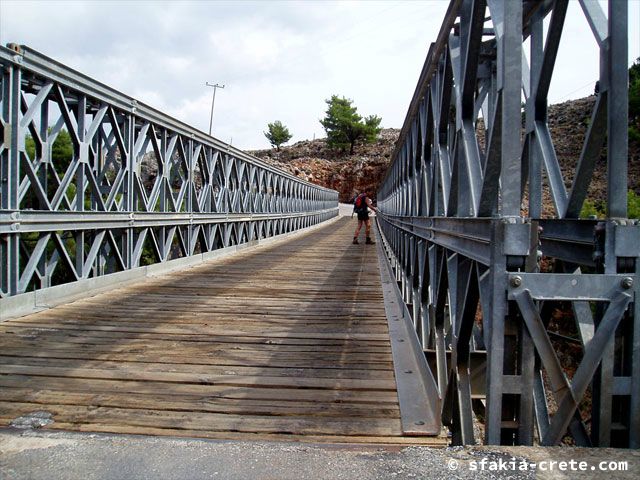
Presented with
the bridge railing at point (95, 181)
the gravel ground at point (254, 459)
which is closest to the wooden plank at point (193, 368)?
the gravel ground at point (254, 459)

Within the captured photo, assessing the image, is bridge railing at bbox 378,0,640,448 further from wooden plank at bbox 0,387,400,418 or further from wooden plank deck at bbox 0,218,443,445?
wooden plank deck at bbox 0,218,443,445

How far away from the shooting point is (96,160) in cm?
Result: 693

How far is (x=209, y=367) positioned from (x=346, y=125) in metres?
69.8

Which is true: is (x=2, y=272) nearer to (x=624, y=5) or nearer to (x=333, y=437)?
(x=333, y=437)

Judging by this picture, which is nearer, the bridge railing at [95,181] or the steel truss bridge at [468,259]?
the steel truss bridge at [468,259]

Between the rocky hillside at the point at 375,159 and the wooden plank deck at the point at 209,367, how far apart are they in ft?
35.2

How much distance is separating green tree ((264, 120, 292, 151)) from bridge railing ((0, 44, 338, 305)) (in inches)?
2904

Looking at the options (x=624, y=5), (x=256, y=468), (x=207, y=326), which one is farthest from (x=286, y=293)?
(x=624, y=5)

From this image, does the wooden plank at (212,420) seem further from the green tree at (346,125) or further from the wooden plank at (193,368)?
the green tree at (346,125)

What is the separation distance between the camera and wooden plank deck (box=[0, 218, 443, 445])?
104 inches

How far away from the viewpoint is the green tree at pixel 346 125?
70750mm

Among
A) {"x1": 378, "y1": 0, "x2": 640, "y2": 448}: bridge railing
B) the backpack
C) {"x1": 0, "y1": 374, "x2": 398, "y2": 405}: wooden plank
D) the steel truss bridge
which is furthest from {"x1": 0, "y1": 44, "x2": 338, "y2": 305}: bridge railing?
{"x1": 378, "y1": 0, "x2": 640, "y2": 448}: bridge railing

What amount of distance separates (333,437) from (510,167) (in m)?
1.53

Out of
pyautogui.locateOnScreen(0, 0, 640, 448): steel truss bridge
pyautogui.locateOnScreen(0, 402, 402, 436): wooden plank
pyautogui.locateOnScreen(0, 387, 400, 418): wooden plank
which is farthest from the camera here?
pyautogui.locateOnScreen(0, 387, 400, 418): wooden plank
